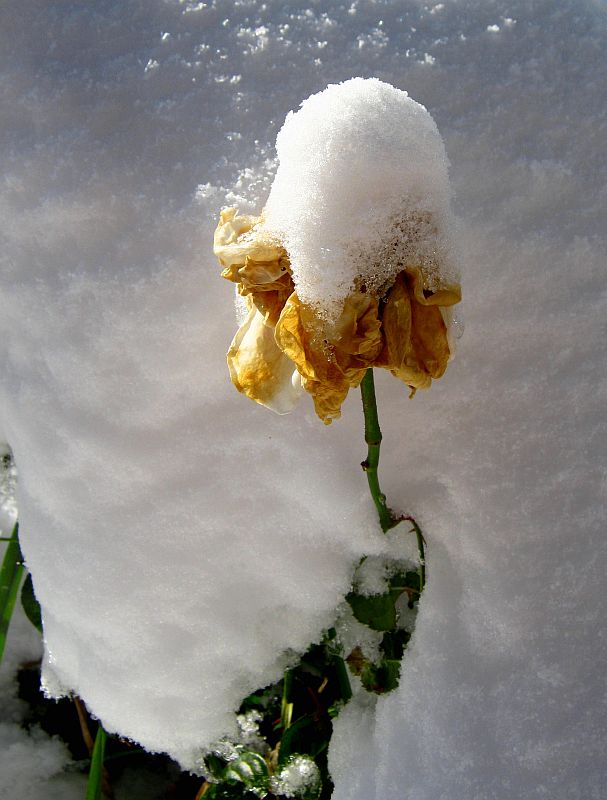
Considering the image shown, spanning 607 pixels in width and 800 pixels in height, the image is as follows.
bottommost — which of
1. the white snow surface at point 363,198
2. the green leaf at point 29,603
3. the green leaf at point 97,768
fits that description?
the green leaf at point 97,768

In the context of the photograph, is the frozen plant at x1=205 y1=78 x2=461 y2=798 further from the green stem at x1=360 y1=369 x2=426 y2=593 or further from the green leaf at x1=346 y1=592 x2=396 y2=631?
the green leaf at x1=346 y1=592 x2=396 y2=631

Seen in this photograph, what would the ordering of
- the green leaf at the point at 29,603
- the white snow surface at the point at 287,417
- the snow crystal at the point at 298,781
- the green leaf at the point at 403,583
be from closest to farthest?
the white snow surface at the point at 287,417, the green leaf at the point at 403,583, the snow crystal at the point at 298,781, the green leaf at the point at 29,603

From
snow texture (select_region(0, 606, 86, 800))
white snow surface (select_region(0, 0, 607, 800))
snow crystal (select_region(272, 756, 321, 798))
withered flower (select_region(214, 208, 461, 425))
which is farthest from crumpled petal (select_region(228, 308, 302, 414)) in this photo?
snow texture (select_region(0, 606, 86, 800))

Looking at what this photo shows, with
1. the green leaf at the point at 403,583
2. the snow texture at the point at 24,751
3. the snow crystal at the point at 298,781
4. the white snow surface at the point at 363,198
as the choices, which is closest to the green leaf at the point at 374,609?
the green leaf at the point at 403,583

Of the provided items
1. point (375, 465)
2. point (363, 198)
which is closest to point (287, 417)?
point (375, 465)

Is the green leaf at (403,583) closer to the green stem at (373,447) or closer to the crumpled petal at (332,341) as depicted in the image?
the green stem at (373,447)

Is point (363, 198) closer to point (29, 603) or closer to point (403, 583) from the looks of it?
point (403, 583)
